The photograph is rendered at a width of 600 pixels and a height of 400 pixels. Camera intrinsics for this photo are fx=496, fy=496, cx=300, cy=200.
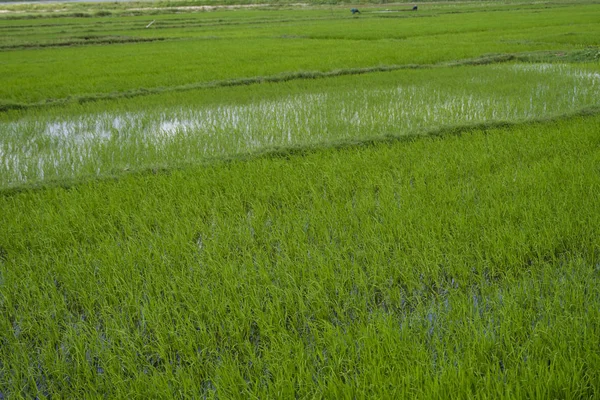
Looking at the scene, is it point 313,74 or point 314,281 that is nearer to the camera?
point 314,281

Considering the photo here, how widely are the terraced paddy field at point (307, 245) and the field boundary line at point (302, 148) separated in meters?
0.02

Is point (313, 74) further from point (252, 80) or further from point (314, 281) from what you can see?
point (314, 281)

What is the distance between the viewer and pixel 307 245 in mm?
2922

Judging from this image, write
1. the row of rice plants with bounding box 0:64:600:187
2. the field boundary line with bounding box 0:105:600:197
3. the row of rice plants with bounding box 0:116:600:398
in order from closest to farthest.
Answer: the row of rice plants with bounding box 0:116:600:398 < the field boundary line with bounding box 0:105:600:197 < the row of rice plants with bounding box 0:64:600:187

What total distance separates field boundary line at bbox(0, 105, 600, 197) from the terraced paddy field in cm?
2

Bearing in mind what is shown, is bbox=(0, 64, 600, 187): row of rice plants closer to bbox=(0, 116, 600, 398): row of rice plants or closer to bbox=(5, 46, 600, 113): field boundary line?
bbox=(5, 46, 600, 113): field boundary line

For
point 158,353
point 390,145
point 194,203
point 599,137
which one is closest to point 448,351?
point 158,353

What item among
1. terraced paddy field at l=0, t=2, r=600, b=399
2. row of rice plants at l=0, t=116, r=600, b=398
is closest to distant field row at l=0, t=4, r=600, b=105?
terraced paddy field at l=0, t=2, r=600, b=399

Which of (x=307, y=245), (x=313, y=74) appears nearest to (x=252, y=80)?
(x=313, y=74)

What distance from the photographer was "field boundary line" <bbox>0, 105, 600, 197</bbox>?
4211 millimetres

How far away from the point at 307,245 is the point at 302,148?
1984mm

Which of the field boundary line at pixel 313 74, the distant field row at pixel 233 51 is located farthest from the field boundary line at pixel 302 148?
the distant field row at pixel 233 51

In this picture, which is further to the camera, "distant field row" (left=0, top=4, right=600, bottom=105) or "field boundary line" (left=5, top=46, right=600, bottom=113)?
"distant field row" (left=0, top=4, right=600, bottom=105)

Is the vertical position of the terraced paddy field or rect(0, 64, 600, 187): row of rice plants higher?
rect(0, 64, 600, 187): row of rice plants
